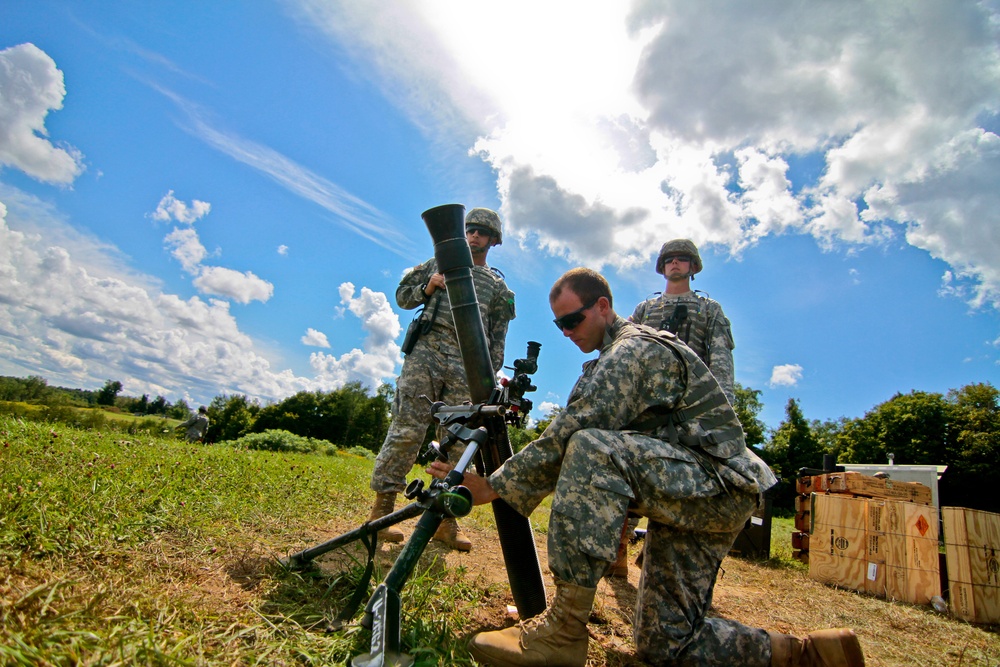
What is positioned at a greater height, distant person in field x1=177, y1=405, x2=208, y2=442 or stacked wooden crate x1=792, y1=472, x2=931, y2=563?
stacked wooden crate x1=792, y1=472, x2=931, y2=563

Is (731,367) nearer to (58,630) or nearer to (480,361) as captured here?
(480,361)

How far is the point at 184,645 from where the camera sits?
1.77 metres

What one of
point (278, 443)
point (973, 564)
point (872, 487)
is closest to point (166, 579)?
point (973, 564)

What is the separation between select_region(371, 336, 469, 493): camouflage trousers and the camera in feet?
14.3

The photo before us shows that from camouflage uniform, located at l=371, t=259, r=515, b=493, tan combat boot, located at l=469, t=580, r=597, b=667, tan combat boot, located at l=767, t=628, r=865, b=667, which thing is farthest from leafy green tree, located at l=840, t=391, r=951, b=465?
tan combat boot, located at l=469, t=580, r=597, b=667

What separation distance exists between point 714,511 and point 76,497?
365 centimetres

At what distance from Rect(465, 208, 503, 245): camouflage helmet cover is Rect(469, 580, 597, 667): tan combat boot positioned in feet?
11.1

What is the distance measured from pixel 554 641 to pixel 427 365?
2821mm

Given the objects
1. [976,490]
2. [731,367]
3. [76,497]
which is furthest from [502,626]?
[976,490]

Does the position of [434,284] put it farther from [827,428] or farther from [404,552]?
[827,428]

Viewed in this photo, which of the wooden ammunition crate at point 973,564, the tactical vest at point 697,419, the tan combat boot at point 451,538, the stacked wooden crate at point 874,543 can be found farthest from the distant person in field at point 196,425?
the wooden ammunition crate at point 973,564

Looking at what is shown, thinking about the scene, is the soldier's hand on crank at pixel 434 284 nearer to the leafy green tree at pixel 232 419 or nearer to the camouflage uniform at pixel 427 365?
the camouflage uniform at pixel 427 365

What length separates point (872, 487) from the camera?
22.5 ft

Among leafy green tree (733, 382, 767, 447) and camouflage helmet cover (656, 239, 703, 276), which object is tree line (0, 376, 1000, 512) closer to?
leafy green tree (733, 382, 767, 447)
